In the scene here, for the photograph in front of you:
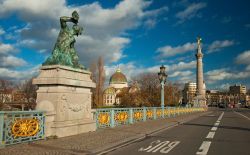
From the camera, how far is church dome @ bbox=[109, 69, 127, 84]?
128 m

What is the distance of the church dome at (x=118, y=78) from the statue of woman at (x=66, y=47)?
114215 mm

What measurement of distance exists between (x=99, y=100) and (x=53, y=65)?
39687 millimetres

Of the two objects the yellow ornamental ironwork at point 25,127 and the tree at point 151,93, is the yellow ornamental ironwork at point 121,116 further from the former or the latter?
the tree at point 151,93

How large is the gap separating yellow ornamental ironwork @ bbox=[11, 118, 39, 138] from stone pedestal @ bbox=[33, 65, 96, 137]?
2.15 ft

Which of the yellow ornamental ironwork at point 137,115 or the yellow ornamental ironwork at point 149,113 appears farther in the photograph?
the yellow ornamental ironwork at point 149,113

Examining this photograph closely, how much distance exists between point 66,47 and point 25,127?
4.10 m

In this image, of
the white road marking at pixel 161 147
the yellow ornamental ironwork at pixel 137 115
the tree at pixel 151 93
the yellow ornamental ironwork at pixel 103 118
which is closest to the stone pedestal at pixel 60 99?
the yellow ornamental ironwork at pixel 103 118

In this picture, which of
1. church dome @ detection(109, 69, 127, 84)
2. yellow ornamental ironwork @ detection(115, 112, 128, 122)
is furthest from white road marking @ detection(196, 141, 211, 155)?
church dome @ detection(109, 69, 127, 84)

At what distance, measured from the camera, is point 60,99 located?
11.3 metres

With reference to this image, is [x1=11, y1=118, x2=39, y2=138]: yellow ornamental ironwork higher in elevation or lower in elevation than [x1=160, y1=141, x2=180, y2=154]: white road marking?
higher

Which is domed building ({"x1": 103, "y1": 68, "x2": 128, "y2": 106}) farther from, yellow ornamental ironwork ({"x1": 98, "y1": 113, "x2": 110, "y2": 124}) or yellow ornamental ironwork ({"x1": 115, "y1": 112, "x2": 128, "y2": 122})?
yellow ornamental ironwork ({"x1": 98, "y1": 113, "x2": 110, "y2": 124})

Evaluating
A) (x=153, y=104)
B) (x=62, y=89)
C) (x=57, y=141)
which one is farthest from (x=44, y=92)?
(x=153, y=104)

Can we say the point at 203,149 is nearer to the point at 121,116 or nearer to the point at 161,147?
the point at 161,147

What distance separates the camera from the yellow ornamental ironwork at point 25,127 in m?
9.20
